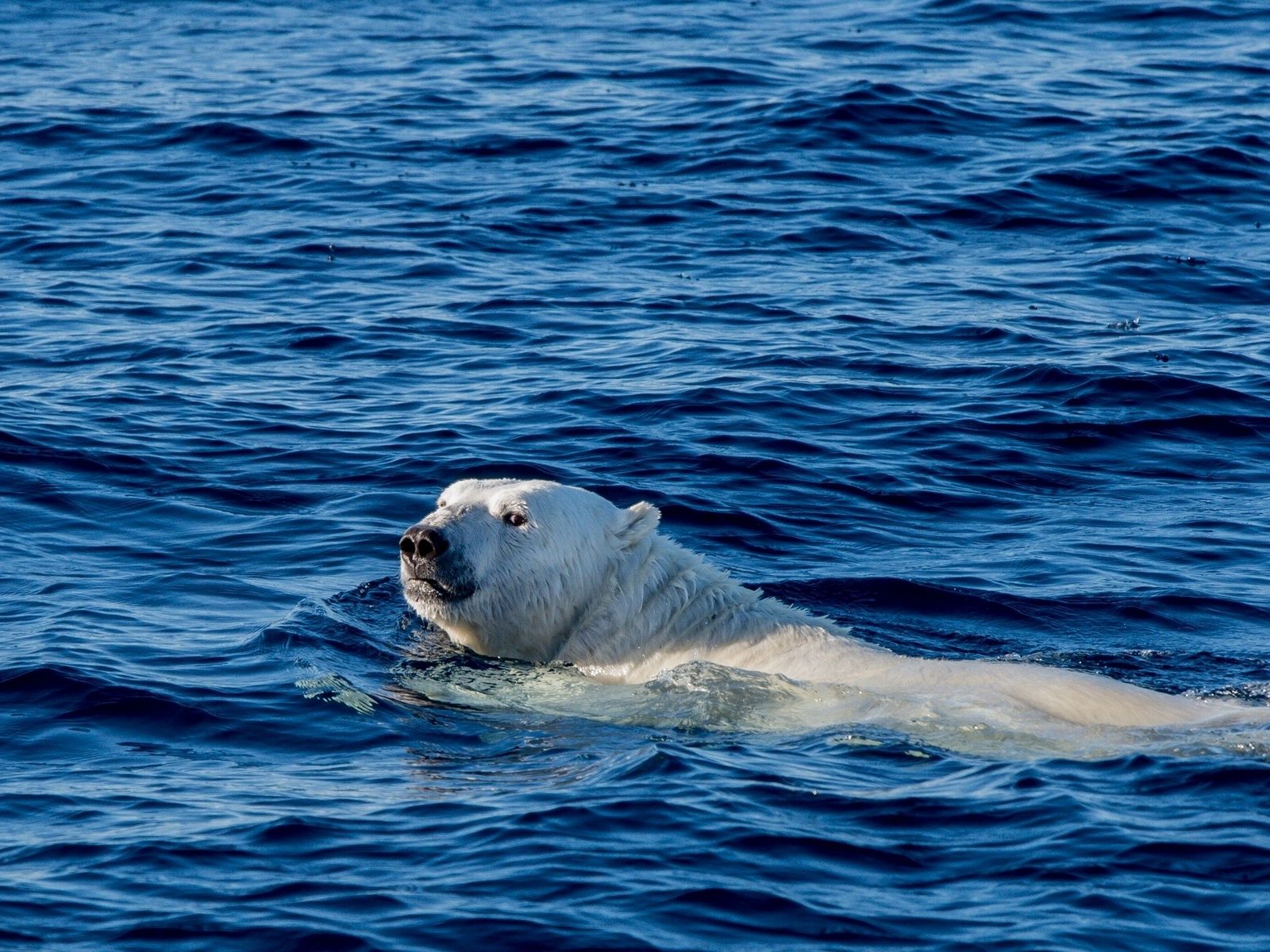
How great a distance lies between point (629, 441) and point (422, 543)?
14.6 feet

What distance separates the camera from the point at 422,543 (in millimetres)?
9500

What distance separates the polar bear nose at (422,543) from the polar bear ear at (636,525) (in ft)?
3.45

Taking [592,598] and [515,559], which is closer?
[515,559]

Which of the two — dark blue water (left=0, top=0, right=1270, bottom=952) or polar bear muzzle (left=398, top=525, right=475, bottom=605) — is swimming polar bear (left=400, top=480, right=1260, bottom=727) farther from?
dark blue water (left=0, top=0, right=1270, bottom=952)

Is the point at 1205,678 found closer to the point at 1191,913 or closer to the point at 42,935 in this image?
the point at 1191,913

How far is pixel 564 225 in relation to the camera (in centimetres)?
1903

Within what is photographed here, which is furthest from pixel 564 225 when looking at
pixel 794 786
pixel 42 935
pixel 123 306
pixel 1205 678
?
pixel 42 935

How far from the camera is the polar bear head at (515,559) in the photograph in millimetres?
9648

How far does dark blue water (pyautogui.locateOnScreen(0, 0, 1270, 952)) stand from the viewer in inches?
277

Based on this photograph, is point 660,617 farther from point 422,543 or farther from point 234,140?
point 234,140

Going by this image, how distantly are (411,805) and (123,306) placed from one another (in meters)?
10.2

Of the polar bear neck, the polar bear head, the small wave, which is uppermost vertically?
the small wave

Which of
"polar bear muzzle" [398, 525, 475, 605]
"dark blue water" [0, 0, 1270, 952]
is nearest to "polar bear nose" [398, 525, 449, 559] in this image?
"polar bear muzzle" [398, 525, 475, 605]

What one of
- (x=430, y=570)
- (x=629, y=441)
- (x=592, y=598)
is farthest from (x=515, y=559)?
(x=629, y=441)
